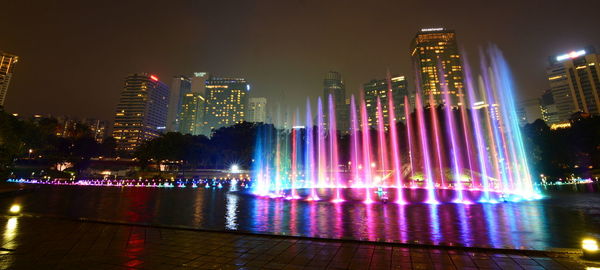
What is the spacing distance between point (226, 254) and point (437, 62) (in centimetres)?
16685

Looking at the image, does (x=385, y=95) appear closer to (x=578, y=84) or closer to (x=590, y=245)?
(x=578, y=84)

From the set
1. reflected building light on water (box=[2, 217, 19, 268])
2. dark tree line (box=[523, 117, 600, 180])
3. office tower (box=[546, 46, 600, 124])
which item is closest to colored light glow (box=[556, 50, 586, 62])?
office tower (box=[546, 46, 600, 124])

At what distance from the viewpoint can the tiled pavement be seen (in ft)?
16.8

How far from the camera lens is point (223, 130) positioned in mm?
70625

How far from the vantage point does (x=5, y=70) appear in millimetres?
173750

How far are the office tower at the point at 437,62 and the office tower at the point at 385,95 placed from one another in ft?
71.4

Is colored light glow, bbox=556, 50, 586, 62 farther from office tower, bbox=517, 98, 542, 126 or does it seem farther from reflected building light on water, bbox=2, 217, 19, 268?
reflected building light on water, bbox=2, 217, 19, 268

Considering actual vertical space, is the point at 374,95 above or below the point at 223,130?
above

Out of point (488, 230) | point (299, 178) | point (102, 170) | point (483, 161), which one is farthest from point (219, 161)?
point (488, 230)

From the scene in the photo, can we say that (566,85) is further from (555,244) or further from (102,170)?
(102,170)

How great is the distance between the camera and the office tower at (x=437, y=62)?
148875mm

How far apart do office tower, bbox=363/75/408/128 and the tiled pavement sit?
174 metres

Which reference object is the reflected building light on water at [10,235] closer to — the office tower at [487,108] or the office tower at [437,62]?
the office tower at [487,108]

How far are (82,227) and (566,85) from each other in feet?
725
